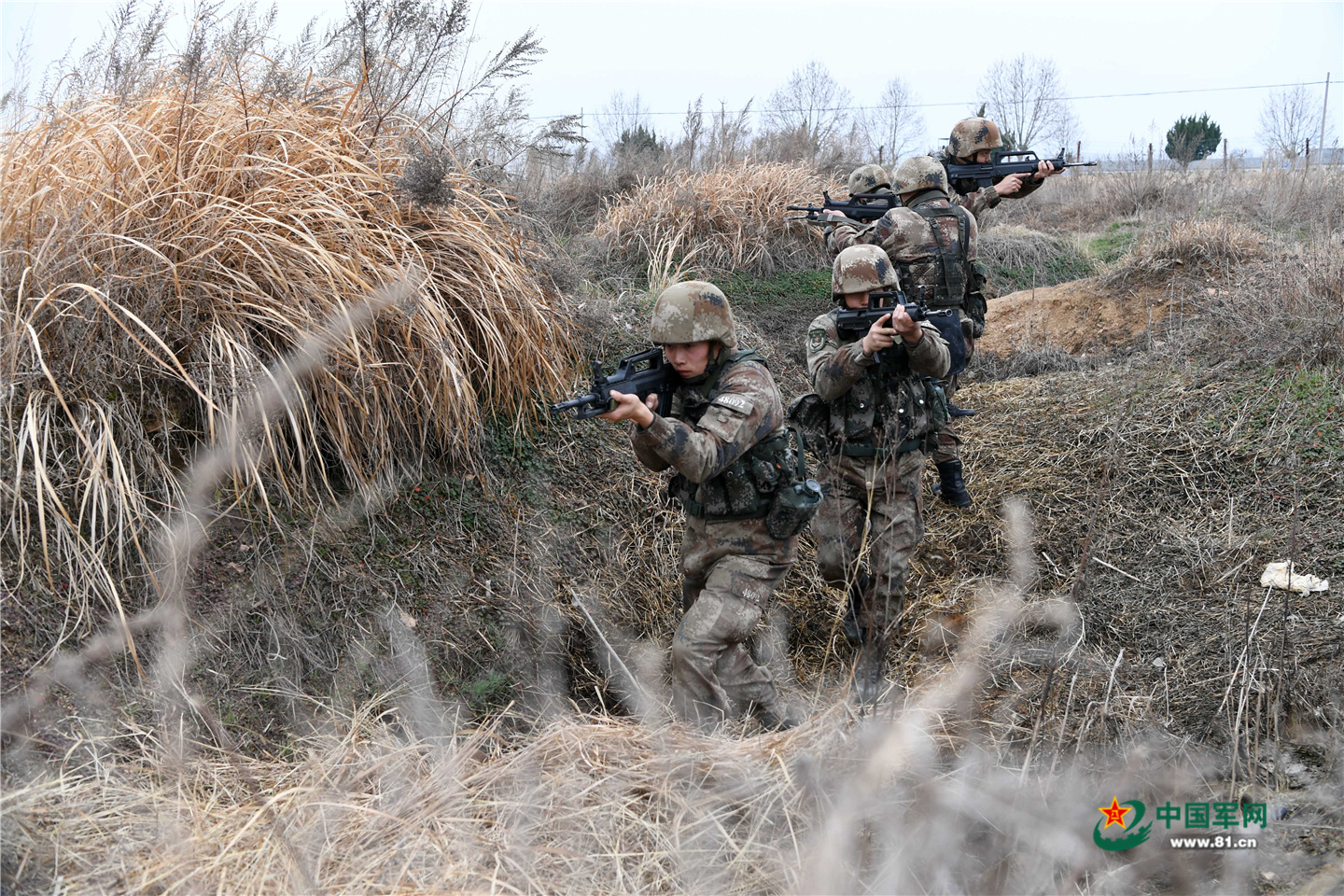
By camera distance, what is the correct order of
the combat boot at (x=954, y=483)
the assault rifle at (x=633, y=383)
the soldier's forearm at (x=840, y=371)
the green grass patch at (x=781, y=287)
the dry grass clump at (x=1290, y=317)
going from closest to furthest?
the assault rifle at (x=633, y=383) → the soldier's forearm at (x=840, y=371) → the combat boot at (x=954, y=483) → the dry grass clump at (x=1290, y=317) → the green grass patch at (x=781, y=287)

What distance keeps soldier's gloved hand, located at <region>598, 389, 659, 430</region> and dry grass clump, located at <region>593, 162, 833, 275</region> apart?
5.08 metres

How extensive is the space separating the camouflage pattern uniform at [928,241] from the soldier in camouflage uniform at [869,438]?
42.1 inches

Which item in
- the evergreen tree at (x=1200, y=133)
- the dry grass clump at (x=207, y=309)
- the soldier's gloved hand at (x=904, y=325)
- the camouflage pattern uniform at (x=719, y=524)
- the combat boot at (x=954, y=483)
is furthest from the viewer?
the evergreen tree at (x=1200, y=133)

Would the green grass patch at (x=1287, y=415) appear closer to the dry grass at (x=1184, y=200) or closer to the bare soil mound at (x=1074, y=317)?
the bare soil mound at (x=1074, y=317)

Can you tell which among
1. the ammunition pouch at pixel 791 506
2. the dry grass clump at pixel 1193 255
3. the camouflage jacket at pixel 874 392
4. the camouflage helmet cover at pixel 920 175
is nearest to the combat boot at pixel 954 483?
the camouflage jacket at pixel 874 392

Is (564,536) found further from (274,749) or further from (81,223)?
(81,223)

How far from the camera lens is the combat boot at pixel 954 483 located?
5590mm

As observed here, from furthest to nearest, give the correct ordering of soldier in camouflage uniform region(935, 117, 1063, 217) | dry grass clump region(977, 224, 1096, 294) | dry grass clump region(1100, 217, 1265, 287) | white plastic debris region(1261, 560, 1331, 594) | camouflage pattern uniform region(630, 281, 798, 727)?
dry grass clump region(977, 224, 1096, 294) < dry grass clump region(1100, 217, 1265, 287) < soldier in camouflage uniform region(935, 117, 1063, 217) < white plastic debris region(1261, 560, 1331, 594) < camouflage pattern uniform region(630, 281, 798, 727)

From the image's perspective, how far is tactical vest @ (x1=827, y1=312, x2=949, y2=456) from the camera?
174 inches

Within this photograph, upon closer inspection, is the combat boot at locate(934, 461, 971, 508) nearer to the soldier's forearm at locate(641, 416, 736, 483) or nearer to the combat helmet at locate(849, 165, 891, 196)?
the combat helmet at locate(849, 165, 891, 196)

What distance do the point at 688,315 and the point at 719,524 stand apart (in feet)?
2.77

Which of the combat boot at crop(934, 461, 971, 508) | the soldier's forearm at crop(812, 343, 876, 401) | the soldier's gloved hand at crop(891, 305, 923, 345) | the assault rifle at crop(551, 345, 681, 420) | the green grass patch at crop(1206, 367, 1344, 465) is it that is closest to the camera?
the assault rifle at crop(551, 345, 681, 420)

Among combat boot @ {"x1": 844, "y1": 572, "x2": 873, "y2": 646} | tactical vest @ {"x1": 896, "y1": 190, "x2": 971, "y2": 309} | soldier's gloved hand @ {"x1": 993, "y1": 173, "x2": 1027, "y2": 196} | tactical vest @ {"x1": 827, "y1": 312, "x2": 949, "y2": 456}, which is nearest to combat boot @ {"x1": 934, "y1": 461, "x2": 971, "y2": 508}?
tactical vest @ {"x1": 896, "y1": 190, "x2": 971, "y2": 309}

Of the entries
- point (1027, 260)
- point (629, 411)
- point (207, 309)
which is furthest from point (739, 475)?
point (1027, 260)
